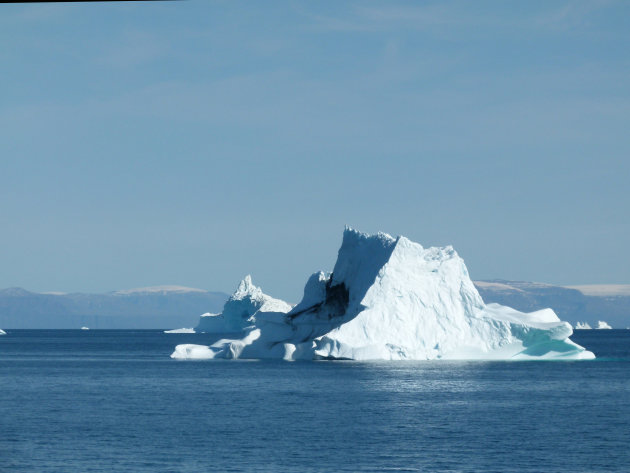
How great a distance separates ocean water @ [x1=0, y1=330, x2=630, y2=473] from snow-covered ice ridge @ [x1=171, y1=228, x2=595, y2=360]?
1284mm

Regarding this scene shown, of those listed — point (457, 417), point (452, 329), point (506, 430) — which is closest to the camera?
point (506, 430)

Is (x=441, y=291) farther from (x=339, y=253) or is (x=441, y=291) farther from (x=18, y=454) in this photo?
(x=18, y=454)

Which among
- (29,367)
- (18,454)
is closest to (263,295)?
(29,367)

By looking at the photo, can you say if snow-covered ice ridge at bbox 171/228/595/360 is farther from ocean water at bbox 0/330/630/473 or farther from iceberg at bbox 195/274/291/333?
iceberg at bbox 195/274/291/333

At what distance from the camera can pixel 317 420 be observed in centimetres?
2738

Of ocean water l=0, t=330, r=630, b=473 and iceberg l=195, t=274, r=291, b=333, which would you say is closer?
ocean water l=0, t=330, r=630, b=473

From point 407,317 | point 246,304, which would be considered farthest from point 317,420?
point 246,304

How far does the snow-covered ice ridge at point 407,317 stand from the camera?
146 ft

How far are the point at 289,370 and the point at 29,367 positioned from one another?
56.4 feet

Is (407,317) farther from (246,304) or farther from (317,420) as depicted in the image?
(246,304)

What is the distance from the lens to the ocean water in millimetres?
20219


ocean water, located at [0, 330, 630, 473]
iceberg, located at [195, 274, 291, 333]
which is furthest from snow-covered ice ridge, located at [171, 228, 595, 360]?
iceberg, located at [195, 274, 291, 333]

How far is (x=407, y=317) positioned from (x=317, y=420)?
1808 centimetres

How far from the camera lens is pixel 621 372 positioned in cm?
4847
